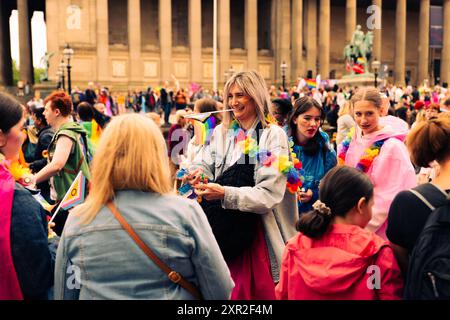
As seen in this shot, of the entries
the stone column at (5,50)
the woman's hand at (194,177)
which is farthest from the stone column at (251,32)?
the woman's hand at (194,177)

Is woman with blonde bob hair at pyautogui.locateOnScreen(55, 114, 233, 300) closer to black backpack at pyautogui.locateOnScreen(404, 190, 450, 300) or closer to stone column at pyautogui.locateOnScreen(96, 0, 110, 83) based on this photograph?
black backpack at pyautogui.locateOnScreen(404, 190, 450, 300)

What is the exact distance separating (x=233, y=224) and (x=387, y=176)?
1.44m

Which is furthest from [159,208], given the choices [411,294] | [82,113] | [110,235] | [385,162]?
[82,113]

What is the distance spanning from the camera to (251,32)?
53.0 m

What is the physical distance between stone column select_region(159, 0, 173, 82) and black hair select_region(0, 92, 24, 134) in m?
47.5

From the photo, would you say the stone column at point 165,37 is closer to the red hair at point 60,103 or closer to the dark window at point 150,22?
the dark window at point 150,22

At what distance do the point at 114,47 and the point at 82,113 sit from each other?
Answer: 43040mm

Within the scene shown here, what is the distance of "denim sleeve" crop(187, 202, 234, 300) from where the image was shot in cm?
298

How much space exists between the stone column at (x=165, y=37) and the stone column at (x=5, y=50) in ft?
48.6

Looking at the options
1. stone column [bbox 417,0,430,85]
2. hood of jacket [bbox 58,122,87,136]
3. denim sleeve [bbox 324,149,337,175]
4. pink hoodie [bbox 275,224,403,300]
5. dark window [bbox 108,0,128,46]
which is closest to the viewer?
pink hoodie [bbox 275,224,403,300]

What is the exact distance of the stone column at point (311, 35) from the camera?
55781 mm

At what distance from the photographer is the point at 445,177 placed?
3.39 meters

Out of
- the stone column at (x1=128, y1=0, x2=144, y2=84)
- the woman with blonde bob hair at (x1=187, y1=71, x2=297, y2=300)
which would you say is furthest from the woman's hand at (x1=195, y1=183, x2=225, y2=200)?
the stone column at (x1=128, y1=0, x2=144, y2=84)

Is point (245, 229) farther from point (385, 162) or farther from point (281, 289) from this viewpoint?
point (385, 162)
